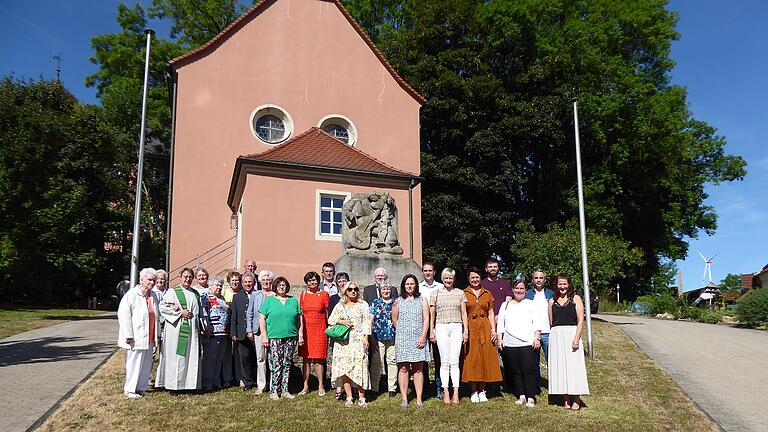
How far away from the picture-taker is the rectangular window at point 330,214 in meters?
18.5

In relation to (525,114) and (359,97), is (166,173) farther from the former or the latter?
(525,114)

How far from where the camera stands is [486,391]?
8.45 m

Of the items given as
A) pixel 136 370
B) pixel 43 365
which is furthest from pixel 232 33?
pixel 136 370

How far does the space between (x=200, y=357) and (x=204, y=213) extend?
13743mm

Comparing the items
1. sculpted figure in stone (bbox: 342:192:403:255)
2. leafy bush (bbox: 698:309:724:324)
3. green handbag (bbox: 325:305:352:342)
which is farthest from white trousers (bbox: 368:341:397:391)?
leafy bush (bbox: 698:309:724:324)

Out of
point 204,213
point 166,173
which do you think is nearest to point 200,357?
point 204,213

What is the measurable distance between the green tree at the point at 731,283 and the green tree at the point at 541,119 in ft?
42.8

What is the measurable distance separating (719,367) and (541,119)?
56.2 ft

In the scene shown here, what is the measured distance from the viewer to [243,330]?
28.0 feet

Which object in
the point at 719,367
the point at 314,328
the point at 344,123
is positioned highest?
the point at 344,123

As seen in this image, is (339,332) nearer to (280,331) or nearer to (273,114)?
(280,331)

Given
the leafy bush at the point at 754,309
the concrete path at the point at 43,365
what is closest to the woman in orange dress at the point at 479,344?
the concrete path at the point at 43,365

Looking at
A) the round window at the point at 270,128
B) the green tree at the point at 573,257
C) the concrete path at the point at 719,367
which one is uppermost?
the round window at the point at 270,128

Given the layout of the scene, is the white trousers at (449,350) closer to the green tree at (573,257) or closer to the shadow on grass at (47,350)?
the shadow on grass at (47,350)
